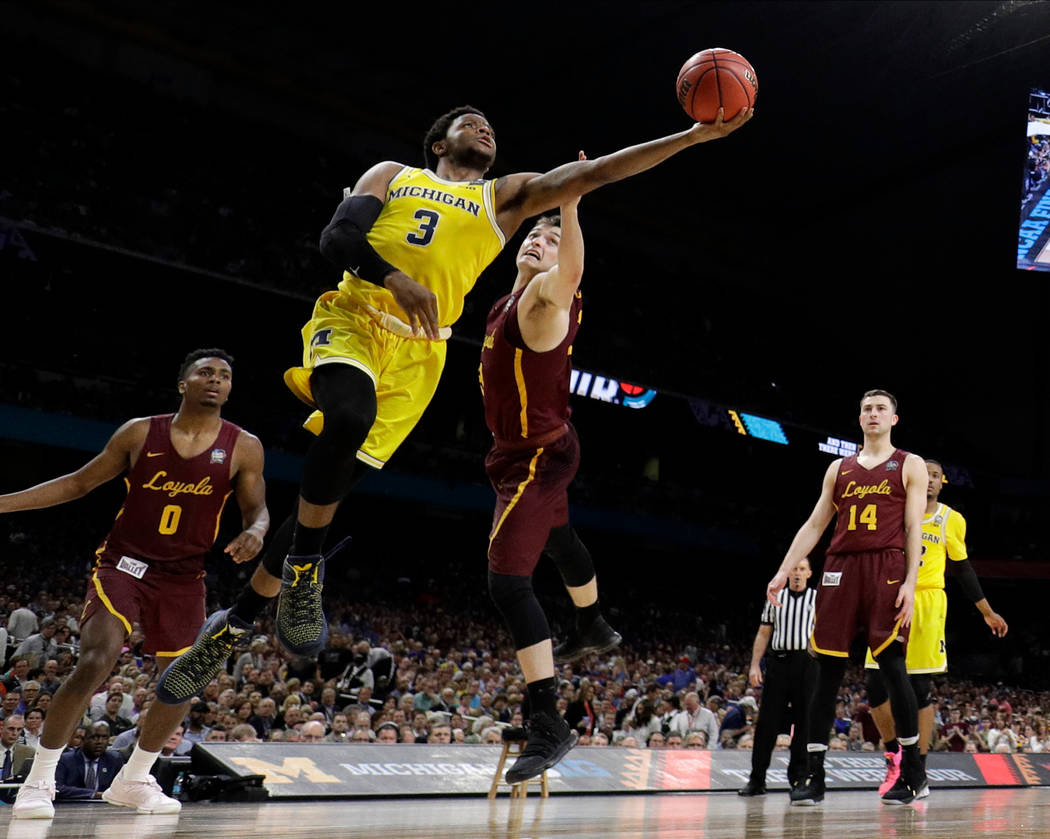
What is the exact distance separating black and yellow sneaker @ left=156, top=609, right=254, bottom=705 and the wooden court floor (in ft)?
1.76

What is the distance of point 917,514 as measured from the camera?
625cm

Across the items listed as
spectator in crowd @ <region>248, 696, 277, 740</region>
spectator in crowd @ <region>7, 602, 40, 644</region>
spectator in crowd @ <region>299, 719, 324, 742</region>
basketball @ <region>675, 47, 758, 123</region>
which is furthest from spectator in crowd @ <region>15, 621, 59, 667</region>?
basketball @ <region>675, 47, 758, 123</region>

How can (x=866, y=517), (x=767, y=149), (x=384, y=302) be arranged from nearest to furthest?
1. (x=384, y=302)
2. (x=866, y=517)
3. (x=767, y=149)

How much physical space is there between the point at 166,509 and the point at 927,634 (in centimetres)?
547

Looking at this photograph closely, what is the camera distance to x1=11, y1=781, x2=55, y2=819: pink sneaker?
4352 millimetres

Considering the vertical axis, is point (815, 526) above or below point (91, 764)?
above

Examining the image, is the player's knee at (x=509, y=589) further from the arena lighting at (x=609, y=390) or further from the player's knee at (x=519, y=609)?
the arena lighting at (x=609, y=390)

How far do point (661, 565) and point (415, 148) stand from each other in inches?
473

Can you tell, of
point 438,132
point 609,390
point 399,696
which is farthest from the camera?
point 609,390

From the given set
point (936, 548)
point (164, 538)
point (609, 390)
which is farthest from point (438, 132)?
point (609, 390)

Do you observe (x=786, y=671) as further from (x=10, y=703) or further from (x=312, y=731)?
(x=10, y=703)

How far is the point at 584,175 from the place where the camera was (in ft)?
12.5

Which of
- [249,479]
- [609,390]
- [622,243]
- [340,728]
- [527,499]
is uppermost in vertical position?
[622,243]

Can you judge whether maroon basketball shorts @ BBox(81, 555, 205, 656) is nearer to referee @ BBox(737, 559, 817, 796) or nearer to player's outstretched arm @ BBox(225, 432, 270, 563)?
player's outstretched arm @ BBox(225, 432, 270, 563)
